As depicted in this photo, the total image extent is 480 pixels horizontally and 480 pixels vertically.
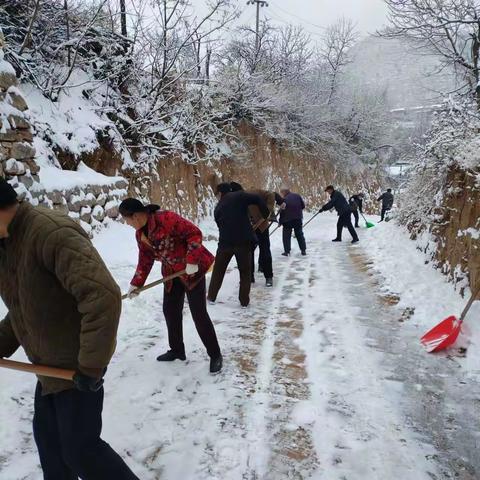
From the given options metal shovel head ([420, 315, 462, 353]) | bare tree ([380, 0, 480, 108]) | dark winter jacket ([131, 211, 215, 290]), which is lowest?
metal shovel head ([420, 315, 462, 353])

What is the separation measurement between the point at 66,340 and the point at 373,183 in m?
31.7

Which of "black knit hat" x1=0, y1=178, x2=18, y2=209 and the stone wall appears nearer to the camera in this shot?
"black knit hat" x1=0, y1=178, x2=18, y2=209

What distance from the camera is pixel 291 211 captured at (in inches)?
381

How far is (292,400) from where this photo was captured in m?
3.25

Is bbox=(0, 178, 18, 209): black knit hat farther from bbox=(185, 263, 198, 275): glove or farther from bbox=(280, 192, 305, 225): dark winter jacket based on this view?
bbox=(280, 192, 305, 225): dark winter jacket

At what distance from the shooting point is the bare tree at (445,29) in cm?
880

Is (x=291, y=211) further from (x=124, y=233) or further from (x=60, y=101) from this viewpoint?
(x=60, y=101)

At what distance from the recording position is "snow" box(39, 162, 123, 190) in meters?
6.47

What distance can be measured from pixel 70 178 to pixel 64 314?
590 centimetres

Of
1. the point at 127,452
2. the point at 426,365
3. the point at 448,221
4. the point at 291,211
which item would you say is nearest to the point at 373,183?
the point at 291,211

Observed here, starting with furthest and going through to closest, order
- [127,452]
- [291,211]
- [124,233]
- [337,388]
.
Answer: [291,211] → [124,233] → [337,388] → [127,452]

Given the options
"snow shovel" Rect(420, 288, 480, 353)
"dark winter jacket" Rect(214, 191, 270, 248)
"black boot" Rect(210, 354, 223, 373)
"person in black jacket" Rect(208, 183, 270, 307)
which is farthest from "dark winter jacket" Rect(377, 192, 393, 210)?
"black boot" Rect(210, 354, 223, 373)

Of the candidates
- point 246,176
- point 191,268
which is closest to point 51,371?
point 191,268

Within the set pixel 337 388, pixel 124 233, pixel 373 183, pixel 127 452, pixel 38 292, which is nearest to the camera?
pixel 38 292
